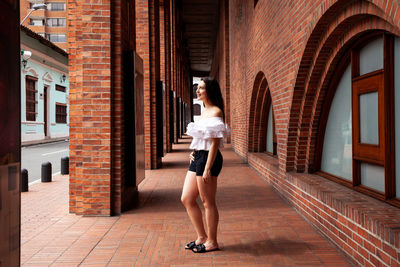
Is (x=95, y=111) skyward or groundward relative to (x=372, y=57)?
groundward

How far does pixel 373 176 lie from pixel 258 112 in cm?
618

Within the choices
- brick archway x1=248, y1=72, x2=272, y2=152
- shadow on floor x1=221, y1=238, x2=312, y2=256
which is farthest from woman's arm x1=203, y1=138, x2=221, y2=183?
brick archway x1=248, y1=72, x2=272, y2=152

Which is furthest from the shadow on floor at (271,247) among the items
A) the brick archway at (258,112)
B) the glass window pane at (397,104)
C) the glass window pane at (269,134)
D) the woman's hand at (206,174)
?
the brick archway at (258,112)

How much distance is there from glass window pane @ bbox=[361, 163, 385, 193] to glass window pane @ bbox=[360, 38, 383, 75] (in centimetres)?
103

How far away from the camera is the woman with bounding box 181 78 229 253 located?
11.0 feet

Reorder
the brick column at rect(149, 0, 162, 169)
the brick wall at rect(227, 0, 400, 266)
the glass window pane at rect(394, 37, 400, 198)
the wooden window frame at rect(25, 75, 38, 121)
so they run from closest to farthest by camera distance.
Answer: the brick wall at rect(227, 0, 400, 266) < the glass window pane at rect(394, 37, 400, 198) < the brick column at rect(149, 0, 162, 169) < the wooden window frame at rect(25, 75, 38, 121)

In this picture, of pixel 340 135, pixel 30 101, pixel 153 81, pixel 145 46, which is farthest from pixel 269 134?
pixel 30 101

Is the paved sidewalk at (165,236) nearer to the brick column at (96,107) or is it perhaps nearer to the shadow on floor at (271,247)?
the shadow on floor at (271,247)

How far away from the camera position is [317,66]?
15.7 feet

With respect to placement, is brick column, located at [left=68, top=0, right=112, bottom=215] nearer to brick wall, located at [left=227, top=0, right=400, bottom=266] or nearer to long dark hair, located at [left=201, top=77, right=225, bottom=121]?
long dark hair, located at [left=201, top=77, right=225, bottom=121]

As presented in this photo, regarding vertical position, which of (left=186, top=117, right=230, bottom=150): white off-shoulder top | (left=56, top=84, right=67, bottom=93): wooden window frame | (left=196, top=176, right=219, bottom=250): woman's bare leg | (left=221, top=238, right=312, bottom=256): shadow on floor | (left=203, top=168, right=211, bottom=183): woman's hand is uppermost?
(left=56, top=84, right=67, bottom=93): wooden window frame

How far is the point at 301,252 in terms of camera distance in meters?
3.40

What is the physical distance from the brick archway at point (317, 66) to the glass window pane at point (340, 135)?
0.79ft

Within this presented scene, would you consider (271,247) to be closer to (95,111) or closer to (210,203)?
(210,203)
